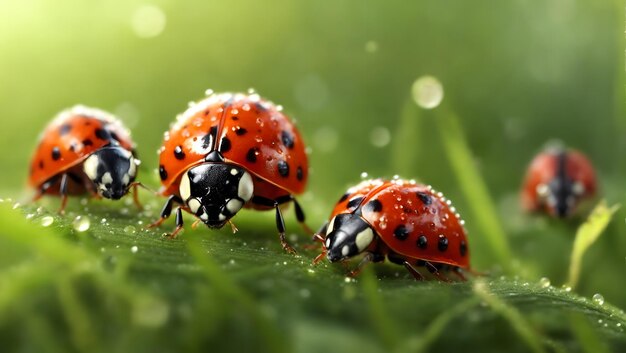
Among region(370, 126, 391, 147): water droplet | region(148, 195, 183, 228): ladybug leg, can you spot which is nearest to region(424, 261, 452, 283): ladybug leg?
region(148, 195, 183, 228): ladybug leg

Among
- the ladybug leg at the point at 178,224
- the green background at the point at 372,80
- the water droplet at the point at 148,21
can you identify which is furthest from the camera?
the water droplet at the point at 148,21

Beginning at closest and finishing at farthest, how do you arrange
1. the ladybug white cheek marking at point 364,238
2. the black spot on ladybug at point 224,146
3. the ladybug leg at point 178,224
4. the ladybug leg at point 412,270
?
1. the ladybug leg at point 178,224
2. the ladybug leg at point 412,270
3. the ladybug white cheek marking at point 364,238
4. the black spot on ladybug at point 224,146

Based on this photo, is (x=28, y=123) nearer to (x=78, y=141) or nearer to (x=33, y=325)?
(x=78, y=141)

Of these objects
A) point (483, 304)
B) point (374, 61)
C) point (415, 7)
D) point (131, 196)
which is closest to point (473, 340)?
point (483, 304)

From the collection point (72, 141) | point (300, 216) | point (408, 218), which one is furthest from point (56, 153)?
point (408, 218)

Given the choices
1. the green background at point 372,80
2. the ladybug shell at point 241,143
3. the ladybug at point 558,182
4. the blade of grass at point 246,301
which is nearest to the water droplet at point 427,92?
the green background at point 372,80

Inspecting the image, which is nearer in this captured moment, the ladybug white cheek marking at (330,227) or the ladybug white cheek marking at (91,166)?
the ladybug white cheek marking at (330,227)

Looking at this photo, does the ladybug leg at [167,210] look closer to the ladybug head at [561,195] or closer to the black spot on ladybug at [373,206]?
the black spot on ladybug at [373,206]

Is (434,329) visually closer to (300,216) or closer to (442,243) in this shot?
(442,243)
